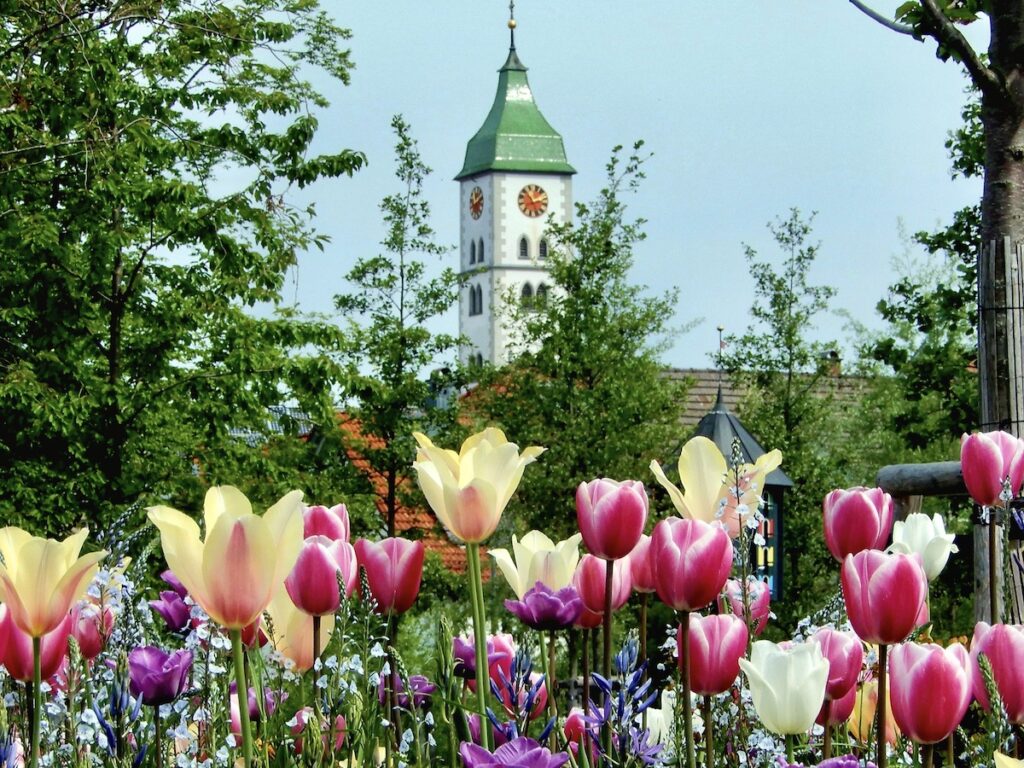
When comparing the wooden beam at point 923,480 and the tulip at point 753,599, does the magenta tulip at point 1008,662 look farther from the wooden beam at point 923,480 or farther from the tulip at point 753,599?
the wooden beam at point 923,480

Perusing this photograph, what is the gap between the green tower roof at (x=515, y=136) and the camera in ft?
352

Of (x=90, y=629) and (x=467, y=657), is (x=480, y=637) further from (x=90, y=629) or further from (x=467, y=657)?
(x=90, y=629)

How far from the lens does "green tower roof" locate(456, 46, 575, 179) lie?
10725cm

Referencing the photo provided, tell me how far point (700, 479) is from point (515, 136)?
107260mm

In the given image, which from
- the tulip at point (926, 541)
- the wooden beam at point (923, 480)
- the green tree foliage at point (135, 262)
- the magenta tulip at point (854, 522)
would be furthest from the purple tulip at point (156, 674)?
the green tree foliage at point (135, 262)

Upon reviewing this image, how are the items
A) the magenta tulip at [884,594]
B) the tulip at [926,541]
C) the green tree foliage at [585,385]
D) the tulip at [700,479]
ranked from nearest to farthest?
the magenta tulip at [884,594] < the tulip at [700,479] < the tulip at [926,541] < the green tree foliage at [585,385]

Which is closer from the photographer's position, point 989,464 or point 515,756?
point 515,756

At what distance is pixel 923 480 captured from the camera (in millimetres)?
6152

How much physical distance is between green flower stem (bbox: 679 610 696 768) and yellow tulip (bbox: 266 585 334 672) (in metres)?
0.46

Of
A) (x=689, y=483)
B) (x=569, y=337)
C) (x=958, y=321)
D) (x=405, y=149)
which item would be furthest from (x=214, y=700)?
(x=405, y=149)

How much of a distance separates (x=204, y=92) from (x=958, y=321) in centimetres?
980

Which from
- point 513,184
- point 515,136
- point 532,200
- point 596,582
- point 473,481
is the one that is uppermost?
point 515,136

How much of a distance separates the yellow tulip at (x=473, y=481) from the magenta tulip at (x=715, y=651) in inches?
11.2

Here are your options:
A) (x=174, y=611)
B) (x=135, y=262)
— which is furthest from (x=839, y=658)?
(x=135, y=262)
